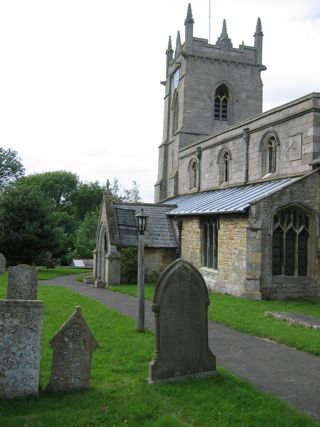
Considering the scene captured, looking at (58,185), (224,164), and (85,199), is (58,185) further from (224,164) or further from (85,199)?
(224,164)

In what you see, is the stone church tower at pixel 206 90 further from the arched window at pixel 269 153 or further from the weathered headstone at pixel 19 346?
the weathered headstone at pixel 19 346

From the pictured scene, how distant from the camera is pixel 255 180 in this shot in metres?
21.7

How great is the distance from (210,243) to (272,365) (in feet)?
39.4

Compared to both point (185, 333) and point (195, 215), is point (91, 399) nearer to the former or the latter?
point (185, 333)

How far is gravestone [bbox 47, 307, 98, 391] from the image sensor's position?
6.11m

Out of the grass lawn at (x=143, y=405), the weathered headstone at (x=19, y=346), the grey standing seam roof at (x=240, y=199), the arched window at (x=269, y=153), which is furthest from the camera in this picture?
the arched window at (x=269, y=153)

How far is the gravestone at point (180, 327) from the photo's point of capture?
666 cm

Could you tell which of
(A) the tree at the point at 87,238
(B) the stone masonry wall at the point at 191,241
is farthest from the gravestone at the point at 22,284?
(A) the tree at the point at 87,238

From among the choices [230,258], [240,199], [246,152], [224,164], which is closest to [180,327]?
[230,258]

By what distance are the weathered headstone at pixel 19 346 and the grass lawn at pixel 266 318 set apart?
524cm

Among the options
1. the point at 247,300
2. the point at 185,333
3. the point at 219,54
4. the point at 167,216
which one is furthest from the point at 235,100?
the point at 185,333

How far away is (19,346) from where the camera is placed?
19.2 feet

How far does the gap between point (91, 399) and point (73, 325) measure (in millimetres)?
1003

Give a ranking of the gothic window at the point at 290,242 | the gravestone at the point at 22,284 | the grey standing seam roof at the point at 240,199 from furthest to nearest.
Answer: the grey standing seam roof at the point at 240,199 → the gothic window at the point at 290,242 → the gravestone at the point at 22,284
